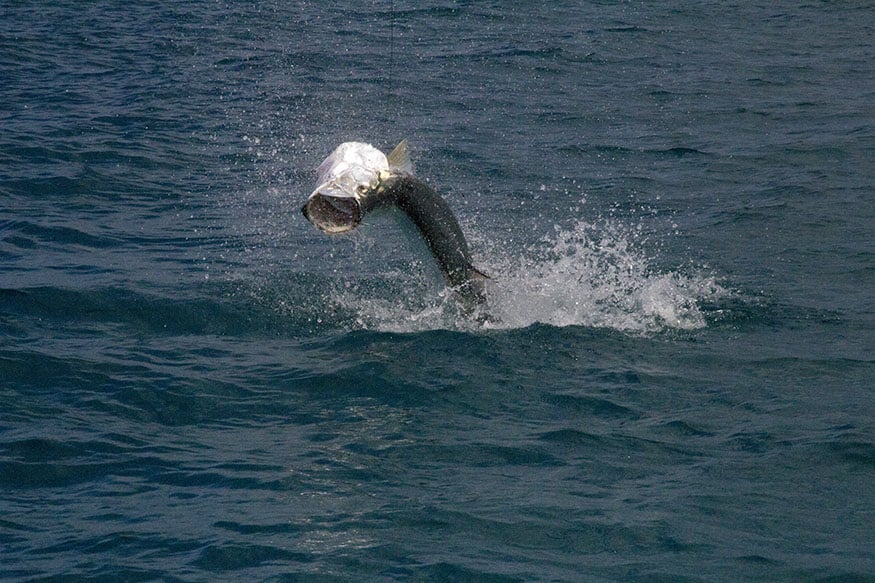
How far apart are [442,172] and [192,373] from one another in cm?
573

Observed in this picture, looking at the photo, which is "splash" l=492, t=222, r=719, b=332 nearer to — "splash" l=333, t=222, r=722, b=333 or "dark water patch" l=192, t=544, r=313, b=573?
"splash" l=333, t=222, r=722, b=333

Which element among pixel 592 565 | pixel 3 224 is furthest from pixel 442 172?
pixel 592 565

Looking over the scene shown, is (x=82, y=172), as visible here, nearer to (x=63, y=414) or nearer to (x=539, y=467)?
(x=63, y=414)

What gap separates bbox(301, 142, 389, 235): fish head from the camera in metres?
6.65

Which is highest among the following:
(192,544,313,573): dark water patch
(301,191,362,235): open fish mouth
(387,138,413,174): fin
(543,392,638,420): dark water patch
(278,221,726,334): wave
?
(387,138,413,174): fin

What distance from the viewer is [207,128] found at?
1488 centimetres

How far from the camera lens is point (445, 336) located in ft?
27.5

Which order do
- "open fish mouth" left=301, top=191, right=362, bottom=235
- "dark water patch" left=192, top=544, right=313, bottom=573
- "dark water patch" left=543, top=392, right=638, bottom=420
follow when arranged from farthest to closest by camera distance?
"dark water patch" left=543, top=392, right=638, bottom=420 < "open fish mouth" left=301, top=191, right=362, bottom=235 < "dark water patch" left=192, top=544, right=313, bottom=573

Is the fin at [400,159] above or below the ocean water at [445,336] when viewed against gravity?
above

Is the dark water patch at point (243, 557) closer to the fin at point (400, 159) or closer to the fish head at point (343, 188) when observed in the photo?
the fish head at point (343, 188)

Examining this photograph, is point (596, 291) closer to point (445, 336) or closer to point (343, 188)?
point (445, 336)

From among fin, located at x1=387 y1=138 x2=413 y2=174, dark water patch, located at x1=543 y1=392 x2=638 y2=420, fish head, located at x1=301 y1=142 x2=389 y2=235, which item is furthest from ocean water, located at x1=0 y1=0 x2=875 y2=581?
fish head, located at x1=301 y1=142 x2=389 y2=235

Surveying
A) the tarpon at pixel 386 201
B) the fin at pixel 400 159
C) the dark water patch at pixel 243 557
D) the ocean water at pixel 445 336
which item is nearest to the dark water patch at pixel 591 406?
the ocean water at pixel 445 336

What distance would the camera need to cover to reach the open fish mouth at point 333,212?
21.8ft
